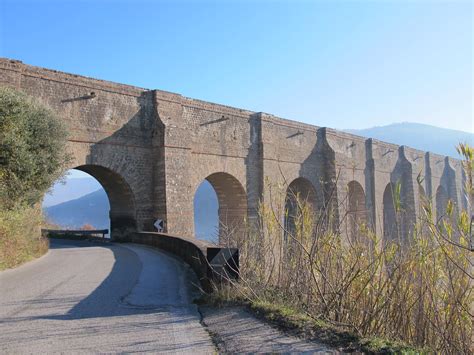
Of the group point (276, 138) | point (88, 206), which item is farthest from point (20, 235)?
point (88, 206)

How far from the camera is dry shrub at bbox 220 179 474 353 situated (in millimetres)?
4266

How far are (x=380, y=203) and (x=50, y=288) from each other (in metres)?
24.3

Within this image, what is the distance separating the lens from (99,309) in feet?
17.4

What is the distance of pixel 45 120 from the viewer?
1041cm

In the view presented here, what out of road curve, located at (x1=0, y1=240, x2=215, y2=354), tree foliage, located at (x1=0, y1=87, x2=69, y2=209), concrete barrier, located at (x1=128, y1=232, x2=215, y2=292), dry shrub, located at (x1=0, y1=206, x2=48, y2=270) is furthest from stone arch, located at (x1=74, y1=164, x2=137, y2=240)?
road curve, located at (x1=0, y1=240, x2=215, y2=354)

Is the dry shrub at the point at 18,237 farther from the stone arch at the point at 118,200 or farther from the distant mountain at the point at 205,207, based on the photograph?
the distant mountain at the point at 205,207

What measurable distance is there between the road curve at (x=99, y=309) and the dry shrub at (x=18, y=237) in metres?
0.31

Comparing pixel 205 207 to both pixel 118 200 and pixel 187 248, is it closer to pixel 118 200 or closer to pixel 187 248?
pixel 118 200

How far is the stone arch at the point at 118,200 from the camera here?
47.8 ft

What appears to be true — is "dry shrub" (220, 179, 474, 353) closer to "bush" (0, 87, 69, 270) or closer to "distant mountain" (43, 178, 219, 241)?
"bush" (0, 87, 69, 270)

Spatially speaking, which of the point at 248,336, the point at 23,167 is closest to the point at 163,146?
the point at 23,167

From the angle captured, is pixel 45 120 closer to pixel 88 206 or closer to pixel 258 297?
pixel 258 297

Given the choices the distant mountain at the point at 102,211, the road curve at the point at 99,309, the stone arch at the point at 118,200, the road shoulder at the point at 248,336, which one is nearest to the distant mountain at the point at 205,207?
the distant mountain at the point at 102,211

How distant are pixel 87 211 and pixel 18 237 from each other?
11978cm
